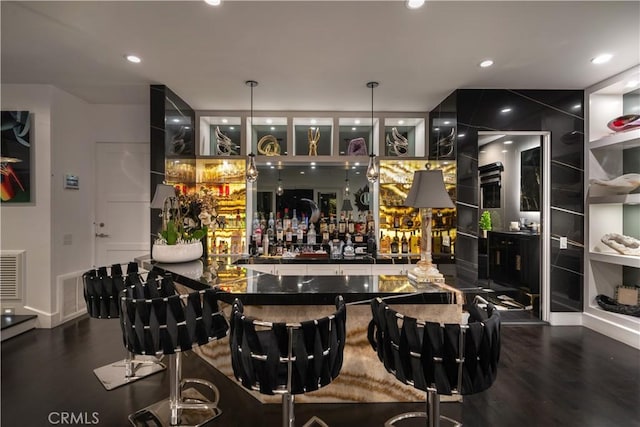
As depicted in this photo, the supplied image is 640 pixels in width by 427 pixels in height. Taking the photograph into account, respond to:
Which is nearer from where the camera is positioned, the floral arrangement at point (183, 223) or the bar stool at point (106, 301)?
the bar stool at point (106, 301)

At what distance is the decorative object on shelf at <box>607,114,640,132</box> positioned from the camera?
3.41 m

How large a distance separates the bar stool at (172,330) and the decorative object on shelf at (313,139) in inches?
117

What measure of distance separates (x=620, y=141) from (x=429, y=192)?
118 inches

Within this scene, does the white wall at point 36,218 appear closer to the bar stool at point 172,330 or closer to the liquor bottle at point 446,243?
the bar stool at point 172,330

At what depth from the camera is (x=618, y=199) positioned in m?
3.43

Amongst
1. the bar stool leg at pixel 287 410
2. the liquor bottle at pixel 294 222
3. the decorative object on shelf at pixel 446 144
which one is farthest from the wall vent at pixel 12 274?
the decorative object on shelf at pixel 446 144

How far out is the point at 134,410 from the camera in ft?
7.14

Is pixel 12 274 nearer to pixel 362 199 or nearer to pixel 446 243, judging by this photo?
pixel 362 199

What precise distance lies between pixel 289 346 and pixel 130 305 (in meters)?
0.99

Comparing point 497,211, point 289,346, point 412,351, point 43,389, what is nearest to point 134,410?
point 43,389

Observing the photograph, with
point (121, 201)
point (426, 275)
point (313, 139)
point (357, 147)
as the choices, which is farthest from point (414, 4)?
point (121, 201)

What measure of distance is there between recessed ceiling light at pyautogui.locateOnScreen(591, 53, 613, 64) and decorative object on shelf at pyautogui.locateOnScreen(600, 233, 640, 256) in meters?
1.98

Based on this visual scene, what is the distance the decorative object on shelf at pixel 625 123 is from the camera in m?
3.41

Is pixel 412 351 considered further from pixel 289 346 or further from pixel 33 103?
pixel 33 103
